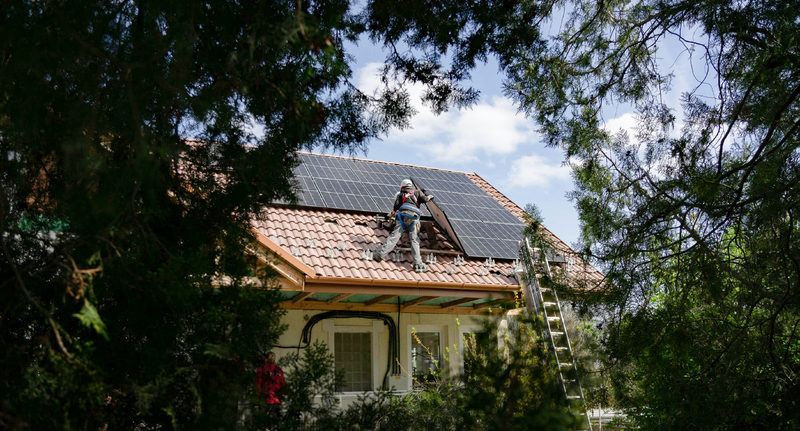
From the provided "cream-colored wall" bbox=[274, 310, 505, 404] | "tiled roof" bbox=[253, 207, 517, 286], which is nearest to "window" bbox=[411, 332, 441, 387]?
"cream-colored wall" bbox=[274, 310, 505, 404]

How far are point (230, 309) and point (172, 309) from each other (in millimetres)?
331

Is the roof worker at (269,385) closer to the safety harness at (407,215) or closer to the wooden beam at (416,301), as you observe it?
the wooden beam at (416,301)

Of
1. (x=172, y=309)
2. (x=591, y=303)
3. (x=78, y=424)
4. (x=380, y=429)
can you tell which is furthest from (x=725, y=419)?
(x=78, y=424)

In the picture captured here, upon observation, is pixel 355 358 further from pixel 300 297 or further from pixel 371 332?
pixel 300 297

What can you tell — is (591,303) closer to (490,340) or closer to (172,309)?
(490,340)

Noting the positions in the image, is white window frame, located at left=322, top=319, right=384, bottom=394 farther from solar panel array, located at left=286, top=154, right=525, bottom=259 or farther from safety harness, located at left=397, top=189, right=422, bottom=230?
solar panel array, located at left=286, top=154, right=525, bottom=259

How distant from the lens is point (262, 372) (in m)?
3.55

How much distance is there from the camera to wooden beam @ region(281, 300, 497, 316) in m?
9.99

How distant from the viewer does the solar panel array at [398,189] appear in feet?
38.0

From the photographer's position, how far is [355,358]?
10805mm

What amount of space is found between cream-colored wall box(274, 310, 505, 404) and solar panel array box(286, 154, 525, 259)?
154cm

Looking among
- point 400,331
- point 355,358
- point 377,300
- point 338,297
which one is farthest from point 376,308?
point 338,297

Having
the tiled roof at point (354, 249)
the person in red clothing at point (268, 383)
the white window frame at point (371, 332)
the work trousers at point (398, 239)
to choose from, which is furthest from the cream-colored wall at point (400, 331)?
the person in red clothing at point (268, 383)

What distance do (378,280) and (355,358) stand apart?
238cm
